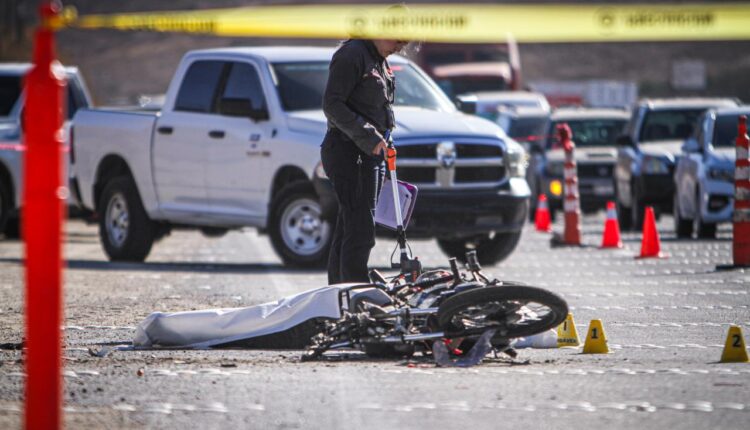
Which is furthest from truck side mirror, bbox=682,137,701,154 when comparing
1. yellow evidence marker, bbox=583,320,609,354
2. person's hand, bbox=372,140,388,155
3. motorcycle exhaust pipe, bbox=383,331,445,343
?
motorcycle exhaust pipe, bbox=383,331,445,343

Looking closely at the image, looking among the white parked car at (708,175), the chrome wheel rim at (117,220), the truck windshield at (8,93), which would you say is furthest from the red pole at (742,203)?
the truck windshield at (8,93)

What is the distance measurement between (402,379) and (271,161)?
27.5 ft

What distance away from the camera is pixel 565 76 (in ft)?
297

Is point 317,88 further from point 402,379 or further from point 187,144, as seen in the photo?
point 402,379

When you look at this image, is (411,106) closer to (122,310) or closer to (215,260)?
(215,260)

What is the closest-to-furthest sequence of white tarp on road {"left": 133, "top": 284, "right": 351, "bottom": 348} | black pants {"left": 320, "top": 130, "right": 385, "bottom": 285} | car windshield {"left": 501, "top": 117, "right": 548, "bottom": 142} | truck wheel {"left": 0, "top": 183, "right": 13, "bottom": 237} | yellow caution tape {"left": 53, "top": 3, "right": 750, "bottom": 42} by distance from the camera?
1. white tarp on road {"left": 133, "top": 284, "right": 351, "bottom": 348}
2. black pants {"left": 320, "top": 130, "right": 385, "bottom": 285}
3. yellow caution tape {"left": 53, "top": 3, "right": 750, "bottom": 42}
4. truck wheel {"left": 0, "top": 183, "right": 13, "bottom": 237}
5. car windshield {"left": 501, "top": 117, "right": 548, "bottom": 142}

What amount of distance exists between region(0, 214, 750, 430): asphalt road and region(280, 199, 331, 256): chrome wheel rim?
2.20 meters

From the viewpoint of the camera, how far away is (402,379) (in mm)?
7539

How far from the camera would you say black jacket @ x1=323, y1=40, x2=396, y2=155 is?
32.7 feet

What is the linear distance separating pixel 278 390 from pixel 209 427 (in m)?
0.95

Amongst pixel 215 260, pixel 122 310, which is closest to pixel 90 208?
pixel 215 260

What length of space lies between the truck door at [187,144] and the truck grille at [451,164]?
2094mm

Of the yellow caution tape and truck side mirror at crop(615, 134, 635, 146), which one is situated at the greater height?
the yellow caution tape

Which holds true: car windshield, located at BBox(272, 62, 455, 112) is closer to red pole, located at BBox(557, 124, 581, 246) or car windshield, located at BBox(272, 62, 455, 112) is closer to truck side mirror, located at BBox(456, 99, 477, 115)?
truck side mirror, located at BBox(456, 99, 477, 115)
